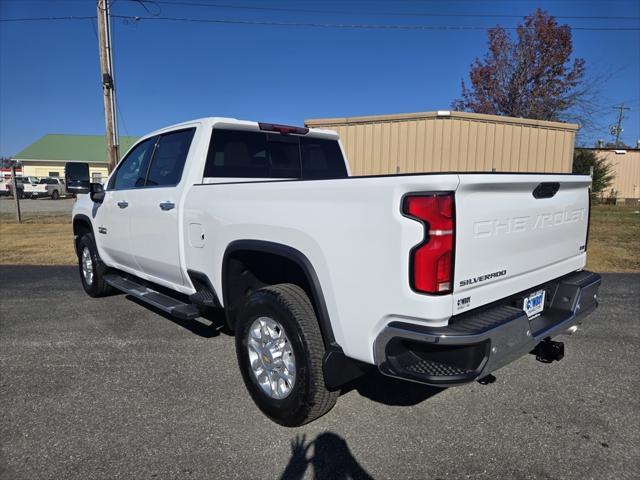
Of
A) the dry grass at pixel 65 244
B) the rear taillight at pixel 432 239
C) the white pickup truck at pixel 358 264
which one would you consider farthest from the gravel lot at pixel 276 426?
the dry grass at pixel 65 244

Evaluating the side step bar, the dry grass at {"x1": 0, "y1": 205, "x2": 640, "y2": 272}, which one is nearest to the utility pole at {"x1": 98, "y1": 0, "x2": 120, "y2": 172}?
the dry grass at {"x1": 0, "y1": 205, "x2": 640, "y2": 272}

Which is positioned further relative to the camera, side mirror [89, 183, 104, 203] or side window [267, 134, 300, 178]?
side mirror [89, 183, 104, 203]

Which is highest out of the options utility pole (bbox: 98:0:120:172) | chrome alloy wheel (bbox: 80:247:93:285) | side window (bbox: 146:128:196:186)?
utility pole (bbox: 98:0:120:172)

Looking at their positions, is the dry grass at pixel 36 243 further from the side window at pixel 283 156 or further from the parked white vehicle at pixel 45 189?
the parked white vehicle at pixel 45 189

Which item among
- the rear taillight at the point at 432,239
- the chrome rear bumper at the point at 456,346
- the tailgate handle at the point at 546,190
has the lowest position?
the chrome rear bumper at the point at 456,346

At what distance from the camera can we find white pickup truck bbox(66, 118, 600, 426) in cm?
223

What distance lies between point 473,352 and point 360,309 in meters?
0.59

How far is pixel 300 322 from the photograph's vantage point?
8.94 feet

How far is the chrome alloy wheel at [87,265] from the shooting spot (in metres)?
6.08

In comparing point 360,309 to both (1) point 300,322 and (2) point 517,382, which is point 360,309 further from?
(2) point 517,382

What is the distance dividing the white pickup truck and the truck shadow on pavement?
17 centimetres

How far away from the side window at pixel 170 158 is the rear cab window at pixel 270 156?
278 millimetres

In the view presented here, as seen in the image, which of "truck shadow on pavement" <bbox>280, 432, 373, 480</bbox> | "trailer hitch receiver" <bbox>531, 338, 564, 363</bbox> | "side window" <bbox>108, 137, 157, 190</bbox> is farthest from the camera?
"side window" <bbox>108, 137, 157, 190</bbox>

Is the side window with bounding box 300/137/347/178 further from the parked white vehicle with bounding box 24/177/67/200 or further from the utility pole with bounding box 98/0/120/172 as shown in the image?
the parked white vehicle with bounding box 24/177/67/200
